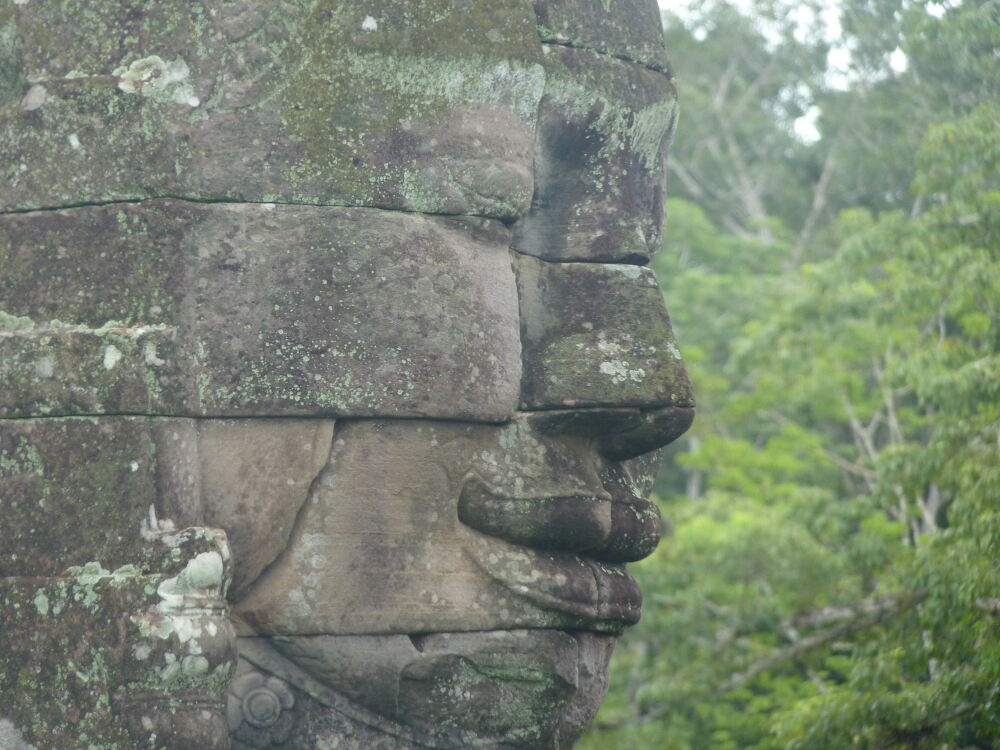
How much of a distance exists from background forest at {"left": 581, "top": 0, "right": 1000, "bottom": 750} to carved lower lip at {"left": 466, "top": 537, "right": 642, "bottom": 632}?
247cm

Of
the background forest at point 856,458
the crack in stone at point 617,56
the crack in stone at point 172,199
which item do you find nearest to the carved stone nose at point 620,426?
the crack in stone at point 172,199

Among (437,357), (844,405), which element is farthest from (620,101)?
(844,405)

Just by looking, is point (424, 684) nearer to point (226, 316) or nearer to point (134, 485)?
point (134, 485)

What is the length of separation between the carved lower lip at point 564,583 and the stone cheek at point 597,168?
42.8 inches

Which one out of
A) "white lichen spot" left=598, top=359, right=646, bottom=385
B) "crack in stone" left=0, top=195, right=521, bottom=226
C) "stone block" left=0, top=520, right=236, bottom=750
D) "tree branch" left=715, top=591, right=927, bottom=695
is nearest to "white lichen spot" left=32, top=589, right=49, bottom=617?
"stone block" left=0, top=520, right=236, bottom=750

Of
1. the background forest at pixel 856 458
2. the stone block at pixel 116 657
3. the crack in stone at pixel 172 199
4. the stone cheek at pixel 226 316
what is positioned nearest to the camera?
the stone block at pixel 116 657

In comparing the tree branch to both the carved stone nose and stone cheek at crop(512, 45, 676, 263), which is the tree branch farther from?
stone cheek at crop(512, 45, 676, 263)

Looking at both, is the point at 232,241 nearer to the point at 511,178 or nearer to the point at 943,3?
the point at 511,178

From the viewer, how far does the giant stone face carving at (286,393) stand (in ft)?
14.9

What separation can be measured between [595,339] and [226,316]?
1282 millimetres

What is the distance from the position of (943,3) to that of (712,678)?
5.51 meters

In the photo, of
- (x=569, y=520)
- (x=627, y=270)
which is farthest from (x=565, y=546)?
(x=627, y=270)

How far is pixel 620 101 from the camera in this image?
553 cm

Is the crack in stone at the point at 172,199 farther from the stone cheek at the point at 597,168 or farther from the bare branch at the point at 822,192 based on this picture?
the bare branch at the point at 822,192
